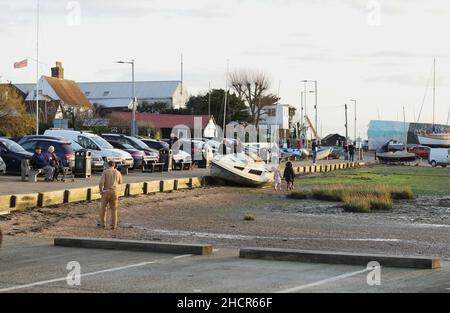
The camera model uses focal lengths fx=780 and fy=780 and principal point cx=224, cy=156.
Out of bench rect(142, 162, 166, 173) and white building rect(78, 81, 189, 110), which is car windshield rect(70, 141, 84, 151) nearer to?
bench rect(142, 162, 166, 173)

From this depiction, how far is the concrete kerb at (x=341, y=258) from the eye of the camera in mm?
13023

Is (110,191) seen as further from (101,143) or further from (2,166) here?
(101,143)

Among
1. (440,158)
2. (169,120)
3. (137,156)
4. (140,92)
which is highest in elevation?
(140,92)

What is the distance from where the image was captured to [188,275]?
12281mm

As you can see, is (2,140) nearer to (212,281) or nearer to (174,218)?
(174,218)

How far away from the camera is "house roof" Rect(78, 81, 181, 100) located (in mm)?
128250

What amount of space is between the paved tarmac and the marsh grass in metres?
14.4

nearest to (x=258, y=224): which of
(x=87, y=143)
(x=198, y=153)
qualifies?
(x=87, y=143)

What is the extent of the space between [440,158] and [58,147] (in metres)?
56.1

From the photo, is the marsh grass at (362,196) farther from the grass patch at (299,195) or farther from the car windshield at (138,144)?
the car windshield at (138,144)

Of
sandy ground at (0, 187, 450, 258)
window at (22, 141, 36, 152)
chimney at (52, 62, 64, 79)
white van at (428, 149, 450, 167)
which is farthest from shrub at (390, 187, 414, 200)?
chimney at (52, 62, 64, 79)

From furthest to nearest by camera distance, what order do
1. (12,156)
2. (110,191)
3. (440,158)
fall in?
(440,158) → (12,156) → (110,191)

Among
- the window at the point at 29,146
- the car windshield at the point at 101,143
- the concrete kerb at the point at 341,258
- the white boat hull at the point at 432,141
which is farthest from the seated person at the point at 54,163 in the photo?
the white boat hull at the point at 432,141

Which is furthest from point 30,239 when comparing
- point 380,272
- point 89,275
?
point 380,272
